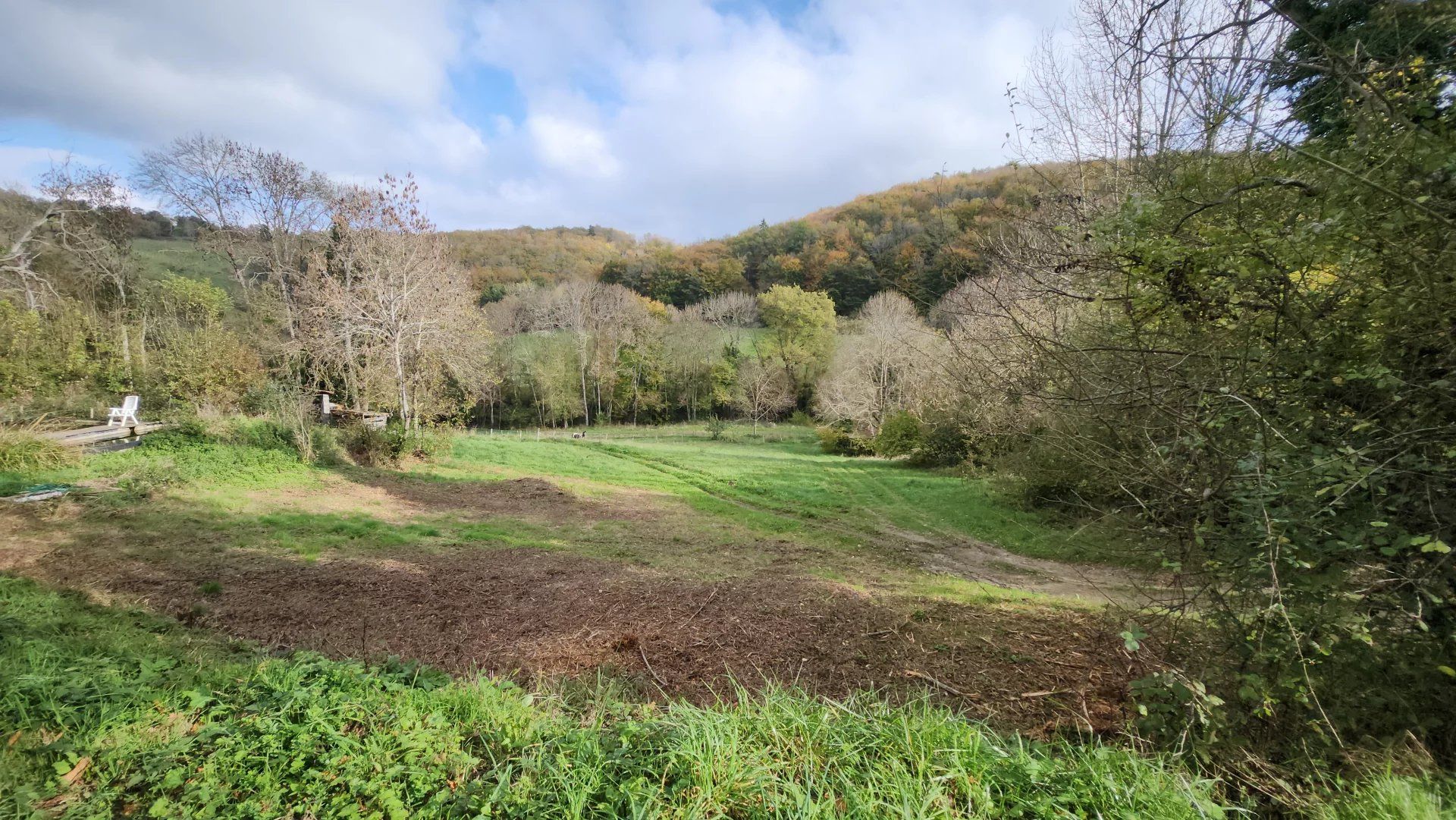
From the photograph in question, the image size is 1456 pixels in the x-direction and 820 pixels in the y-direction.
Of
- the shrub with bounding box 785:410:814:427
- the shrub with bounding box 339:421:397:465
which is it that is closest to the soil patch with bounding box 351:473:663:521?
the shrub with bounding box 339:421:397:465

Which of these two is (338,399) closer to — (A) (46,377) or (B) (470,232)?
(A) (46,377)

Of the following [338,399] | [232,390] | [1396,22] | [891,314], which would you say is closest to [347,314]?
[232,390]

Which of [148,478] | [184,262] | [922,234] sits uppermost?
[184,262]

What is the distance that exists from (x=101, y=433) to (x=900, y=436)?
25.2m

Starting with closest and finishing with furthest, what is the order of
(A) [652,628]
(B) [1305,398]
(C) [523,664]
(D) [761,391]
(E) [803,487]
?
(B) [1305,398] → (C) [523,664] → (A) [652,628] → (E) [803,487] → (D) [761,391]

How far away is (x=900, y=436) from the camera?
80.1ft

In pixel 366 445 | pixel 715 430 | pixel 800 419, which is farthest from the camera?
pixel 800 419

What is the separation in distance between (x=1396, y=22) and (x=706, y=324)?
48.7 metres

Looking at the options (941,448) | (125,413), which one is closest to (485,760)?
(125,413)

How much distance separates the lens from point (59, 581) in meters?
5.97

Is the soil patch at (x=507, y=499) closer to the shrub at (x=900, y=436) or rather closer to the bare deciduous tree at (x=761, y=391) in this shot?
the shrub at (x=900, y=436)

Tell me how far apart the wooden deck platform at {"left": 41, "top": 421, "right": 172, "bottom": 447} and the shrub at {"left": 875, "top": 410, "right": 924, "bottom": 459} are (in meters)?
23.6

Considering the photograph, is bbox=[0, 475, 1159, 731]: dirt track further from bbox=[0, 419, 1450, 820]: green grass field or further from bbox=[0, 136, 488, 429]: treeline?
bbox=[0, 136, 488, 429]: treeline

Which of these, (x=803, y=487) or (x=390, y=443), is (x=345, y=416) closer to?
(x=390, y=443)
